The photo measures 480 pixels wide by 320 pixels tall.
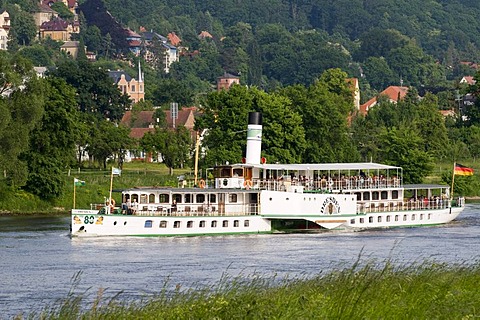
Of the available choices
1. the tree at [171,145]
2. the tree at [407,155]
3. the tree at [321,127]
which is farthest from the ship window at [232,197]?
the tree at [407,155]

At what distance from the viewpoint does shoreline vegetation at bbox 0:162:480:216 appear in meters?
83.2

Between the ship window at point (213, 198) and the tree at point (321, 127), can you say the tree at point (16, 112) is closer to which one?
the ship window at point (213, 198)

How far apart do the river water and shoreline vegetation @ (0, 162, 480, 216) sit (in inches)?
333

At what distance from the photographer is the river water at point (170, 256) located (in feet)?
149

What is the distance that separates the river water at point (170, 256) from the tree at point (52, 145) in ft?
33.8

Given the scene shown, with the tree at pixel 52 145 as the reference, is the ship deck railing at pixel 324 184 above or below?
below

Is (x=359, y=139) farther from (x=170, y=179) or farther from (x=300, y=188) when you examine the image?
(x=300, y=188)

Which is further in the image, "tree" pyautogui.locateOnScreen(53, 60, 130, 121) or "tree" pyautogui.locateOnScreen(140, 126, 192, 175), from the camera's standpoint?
"tree" pyautogui.locateOnScreen(53, 60, 130, 121)

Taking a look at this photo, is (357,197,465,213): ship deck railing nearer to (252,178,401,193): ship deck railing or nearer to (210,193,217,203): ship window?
(252,178,401,193): ship deck railing

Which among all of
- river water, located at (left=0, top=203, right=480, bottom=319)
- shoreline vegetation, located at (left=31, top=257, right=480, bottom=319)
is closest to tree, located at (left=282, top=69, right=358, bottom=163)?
river water, located at (left=0, top=203, right=480, bottom=319)

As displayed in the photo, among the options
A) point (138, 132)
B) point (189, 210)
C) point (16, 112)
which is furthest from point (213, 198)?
point (138, 132)

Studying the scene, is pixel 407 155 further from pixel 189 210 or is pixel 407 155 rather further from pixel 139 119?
pixel 139 119

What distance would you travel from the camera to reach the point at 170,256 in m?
56.4

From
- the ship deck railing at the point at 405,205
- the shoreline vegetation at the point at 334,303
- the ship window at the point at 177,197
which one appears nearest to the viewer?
the shoreline vegetation at the point at 334,303
